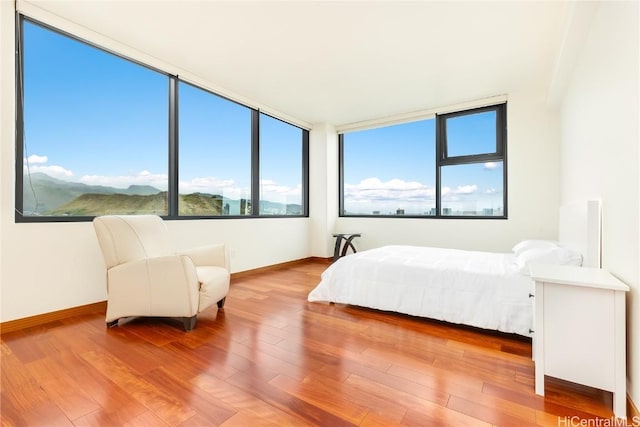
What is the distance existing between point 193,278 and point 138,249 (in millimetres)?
636

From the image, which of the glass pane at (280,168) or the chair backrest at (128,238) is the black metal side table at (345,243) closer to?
the glass pane at (280,168)

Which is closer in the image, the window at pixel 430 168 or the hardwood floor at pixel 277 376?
the hardwood floor at pixel 277 376

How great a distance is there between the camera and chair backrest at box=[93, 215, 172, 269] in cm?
227

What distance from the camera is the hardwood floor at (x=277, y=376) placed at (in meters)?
1.28

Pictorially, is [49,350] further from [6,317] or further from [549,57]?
[549,57]

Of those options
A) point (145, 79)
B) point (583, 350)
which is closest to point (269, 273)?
point (145, 79)

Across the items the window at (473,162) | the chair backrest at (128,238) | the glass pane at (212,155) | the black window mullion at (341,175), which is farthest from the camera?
the black window mullion at (341,175)

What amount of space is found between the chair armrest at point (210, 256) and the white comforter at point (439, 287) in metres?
0.99

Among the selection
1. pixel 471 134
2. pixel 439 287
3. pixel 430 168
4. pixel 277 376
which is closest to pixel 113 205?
pixel 277 376

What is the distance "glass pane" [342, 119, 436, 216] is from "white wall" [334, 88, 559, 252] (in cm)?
86

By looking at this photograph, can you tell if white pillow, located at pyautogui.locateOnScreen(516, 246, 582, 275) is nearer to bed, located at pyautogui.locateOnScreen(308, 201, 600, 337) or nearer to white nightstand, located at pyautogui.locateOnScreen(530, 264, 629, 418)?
bed, located at pyautogui.locateOnScreen(308, 201, 600, 337)

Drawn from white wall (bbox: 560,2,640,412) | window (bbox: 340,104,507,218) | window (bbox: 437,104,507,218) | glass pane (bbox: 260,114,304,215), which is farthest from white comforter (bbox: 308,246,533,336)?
glass pane (bbox: 260,114,304,215)

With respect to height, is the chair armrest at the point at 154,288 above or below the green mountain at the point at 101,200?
below

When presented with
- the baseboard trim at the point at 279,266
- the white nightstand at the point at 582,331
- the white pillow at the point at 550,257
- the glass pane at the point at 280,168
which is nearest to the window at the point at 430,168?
the glass pane at the point at 280,168
